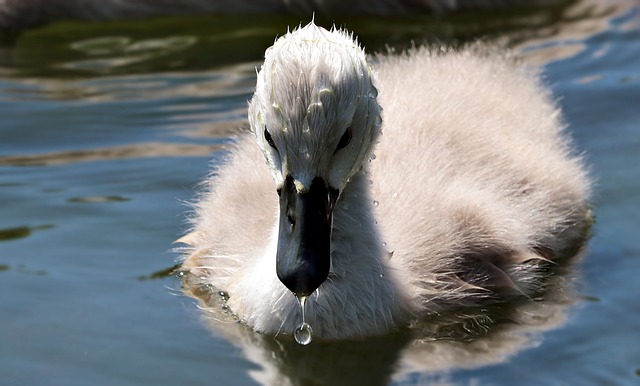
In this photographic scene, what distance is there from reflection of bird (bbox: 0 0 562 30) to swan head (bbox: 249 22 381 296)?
3674 millimetres

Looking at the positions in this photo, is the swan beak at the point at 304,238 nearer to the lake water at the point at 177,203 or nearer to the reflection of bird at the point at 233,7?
the lake water at the point at 177,203

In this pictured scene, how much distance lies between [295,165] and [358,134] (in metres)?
0.26

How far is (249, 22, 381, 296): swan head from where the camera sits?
386 cm

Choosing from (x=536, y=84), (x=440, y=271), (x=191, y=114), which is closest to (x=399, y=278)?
(x=440, y=271)

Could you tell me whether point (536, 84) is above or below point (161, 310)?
above

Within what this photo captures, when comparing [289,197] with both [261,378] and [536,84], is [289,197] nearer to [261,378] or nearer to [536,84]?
[261,378]

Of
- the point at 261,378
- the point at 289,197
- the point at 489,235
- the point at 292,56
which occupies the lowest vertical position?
the point at 261,378

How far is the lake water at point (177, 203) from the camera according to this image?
4156mm

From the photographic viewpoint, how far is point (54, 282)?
4730mm

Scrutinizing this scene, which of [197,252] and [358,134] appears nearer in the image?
[358,134]

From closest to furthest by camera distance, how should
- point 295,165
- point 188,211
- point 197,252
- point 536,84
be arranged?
point 295,165
point 197,252
point 188,211
point 536,84

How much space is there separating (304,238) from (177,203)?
1.55m

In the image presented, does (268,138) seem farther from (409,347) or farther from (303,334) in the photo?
(409,347)

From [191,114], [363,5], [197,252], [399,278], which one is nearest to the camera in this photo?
[399,278]
